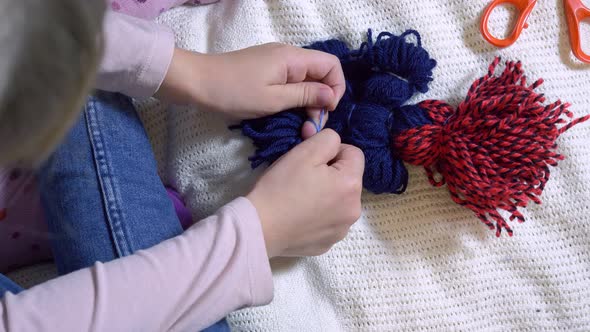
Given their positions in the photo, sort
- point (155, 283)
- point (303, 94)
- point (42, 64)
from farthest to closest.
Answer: point (303, 94)
point (155, 283)
point (42, 64)

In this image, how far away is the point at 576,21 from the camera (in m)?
0.71

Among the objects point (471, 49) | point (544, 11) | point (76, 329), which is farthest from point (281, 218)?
point (544, 11)

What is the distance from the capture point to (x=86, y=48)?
34 centimetres

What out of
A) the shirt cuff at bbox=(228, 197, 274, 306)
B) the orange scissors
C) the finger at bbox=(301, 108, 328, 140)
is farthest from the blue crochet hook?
the orange scissors

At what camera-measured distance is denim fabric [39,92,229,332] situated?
634 mm

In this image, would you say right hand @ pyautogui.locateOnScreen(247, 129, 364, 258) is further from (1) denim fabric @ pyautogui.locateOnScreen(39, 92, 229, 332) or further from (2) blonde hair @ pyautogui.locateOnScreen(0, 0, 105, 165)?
(2) blonde hair @ pyautogui.locateOnScreen(0, 0, 105, 165)

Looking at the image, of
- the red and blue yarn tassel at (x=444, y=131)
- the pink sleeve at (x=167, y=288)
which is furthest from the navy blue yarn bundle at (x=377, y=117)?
the pink sleeve at (x=167, y=288)

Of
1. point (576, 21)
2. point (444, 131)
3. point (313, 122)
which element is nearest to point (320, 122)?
point (313, 122)

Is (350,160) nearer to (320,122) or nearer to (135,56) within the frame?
(320,122)

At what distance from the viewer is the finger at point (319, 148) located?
618mm

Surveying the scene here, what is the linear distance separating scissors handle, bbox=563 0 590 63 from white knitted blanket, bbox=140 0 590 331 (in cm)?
1

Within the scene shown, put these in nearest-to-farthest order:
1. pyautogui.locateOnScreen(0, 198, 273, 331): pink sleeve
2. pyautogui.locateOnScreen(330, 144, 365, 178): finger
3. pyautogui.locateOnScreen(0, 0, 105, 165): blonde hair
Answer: pyautogui.locateOnScreen(0, 0, 105, 165): blonde hair, pyautogui.locateOnScreen(0, 198, 273, 331): pink sleeve, pyautogui.locateOnScreen(330, 144, 365, 178): finger

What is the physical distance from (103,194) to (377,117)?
1.11ft

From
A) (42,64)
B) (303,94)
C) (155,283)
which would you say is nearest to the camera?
(42,64)
